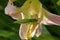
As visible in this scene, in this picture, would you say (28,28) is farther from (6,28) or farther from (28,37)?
(6,28)

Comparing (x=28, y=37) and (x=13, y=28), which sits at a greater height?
(x=28, y=37)

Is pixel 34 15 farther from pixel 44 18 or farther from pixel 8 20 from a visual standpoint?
pixel 8 20

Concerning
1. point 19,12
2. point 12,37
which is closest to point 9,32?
point 12,37

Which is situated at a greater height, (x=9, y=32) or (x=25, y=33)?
(x=25, y=33)

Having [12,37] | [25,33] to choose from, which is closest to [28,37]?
[25,33]

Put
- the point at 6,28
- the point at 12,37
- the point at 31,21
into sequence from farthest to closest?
the point at 6,28 < the point at 12,37 < the point at 31,21

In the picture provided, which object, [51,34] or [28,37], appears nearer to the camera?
[28,37]

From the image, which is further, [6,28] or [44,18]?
[6,28]

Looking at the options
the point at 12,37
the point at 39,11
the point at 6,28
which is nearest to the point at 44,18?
the point at 39,11

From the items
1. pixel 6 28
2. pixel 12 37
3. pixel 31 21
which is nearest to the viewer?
pixel 31 21
